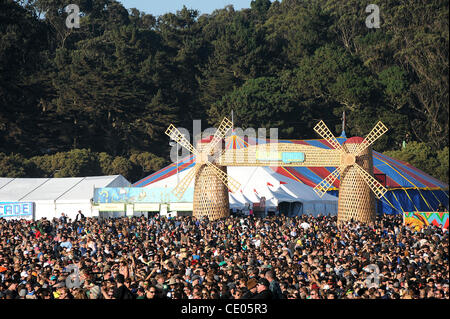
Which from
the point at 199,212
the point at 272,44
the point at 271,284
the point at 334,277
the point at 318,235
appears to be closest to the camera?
the point at 271,284

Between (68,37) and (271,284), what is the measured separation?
7631cm

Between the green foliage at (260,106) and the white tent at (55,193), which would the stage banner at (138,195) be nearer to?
the white tent at (55,193)

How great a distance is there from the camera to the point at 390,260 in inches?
721

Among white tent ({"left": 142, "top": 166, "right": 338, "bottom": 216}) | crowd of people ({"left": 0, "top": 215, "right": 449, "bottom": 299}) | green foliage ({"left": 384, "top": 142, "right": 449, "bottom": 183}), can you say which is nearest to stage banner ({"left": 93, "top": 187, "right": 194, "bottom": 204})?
white tent ({"left": 142, "top": 166, "right": 338, "bottom": 216})

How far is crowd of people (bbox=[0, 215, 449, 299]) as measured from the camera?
12859 millimetres

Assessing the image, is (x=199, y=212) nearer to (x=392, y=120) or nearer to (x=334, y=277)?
(x=334, y=277)

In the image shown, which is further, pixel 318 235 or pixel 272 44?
pixel 272 44

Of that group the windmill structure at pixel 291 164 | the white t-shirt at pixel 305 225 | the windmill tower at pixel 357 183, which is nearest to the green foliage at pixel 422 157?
the windmill tower at pixel 357 183

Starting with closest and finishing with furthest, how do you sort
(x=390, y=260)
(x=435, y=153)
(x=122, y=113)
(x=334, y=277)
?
(x=334, y=277) < (x=390, y=260) < (x=435, y=153) < (x=122, y=113)

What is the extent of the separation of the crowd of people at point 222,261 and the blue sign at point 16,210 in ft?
23.7

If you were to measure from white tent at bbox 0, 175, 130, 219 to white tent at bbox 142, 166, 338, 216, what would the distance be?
5.14 metres

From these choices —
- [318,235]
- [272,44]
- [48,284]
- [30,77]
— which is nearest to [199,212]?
[318,235]

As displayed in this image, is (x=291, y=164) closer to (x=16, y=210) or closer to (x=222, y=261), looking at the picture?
(x=16, y=210)

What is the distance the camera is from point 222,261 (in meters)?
18.8
